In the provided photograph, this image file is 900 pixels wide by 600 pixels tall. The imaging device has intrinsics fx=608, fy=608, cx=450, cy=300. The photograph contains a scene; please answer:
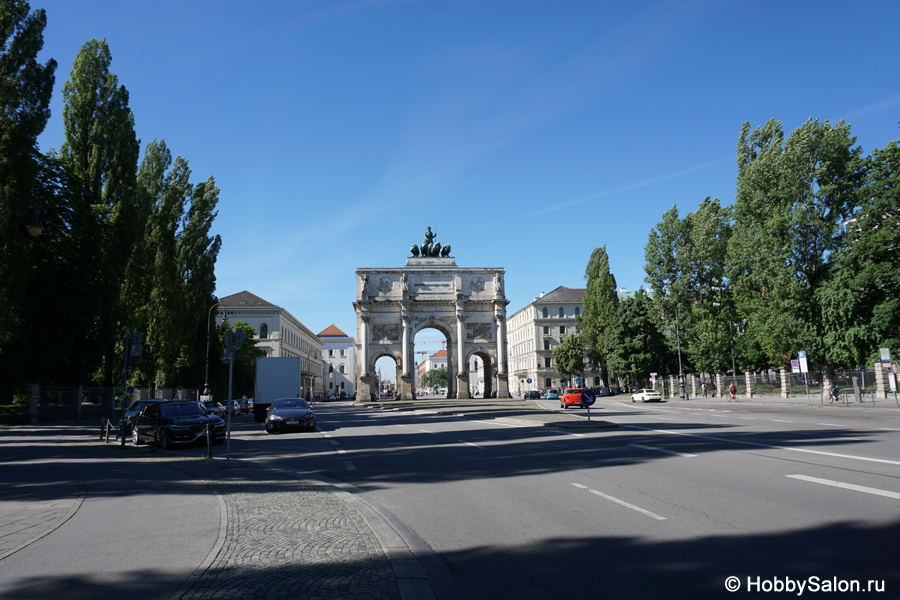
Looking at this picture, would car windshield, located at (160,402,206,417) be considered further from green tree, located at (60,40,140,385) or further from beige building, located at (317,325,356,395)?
beige building, located at (317,325,356,395)

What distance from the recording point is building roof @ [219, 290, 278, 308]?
103 metres

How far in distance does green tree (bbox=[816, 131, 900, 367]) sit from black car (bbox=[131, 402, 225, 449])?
3940cm

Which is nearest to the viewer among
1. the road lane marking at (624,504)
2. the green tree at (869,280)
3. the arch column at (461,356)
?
the road lane marking at (624,504)

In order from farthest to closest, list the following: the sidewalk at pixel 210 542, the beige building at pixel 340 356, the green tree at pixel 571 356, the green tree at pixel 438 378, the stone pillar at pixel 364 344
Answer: the green tree at pixel 438 378 < the beige building at pixel 340 356 < the green tree at pixel 571 356 < the stone pillar at pixel 364 344 < the sidewalk at pixel 210 542

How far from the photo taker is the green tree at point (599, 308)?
7962 cm

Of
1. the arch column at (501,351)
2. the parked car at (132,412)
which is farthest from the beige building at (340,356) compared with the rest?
the parked car at (132,412)

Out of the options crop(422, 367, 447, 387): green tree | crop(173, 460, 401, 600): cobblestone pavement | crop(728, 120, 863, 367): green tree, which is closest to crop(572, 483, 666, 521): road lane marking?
crop(173, 460, 401, 600): cobblestone pavement

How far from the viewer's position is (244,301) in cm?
10531

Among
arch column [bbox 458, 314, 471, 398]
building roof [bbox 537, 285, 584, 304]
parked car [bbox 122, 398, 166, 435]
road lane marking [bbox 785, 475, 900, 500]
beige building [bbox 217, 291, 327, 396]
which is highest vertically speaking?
building roof [bbox 537, 285, 584, 304]

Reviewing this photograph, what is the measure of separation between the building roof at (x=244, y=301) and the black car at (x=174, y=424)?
272 ft

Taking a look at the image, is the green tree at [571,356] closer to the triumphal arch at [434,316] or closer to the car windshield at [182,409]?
the triumphal arch at [434,316]

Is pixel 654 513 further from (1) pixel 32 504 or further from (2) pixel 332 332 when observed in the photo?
(2) pixel 332 332

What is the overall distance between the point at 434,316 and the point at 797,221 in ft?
134

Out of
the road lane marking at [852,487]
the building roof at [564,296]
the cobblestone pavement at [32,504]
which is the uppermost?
the building roof at [564,296]
